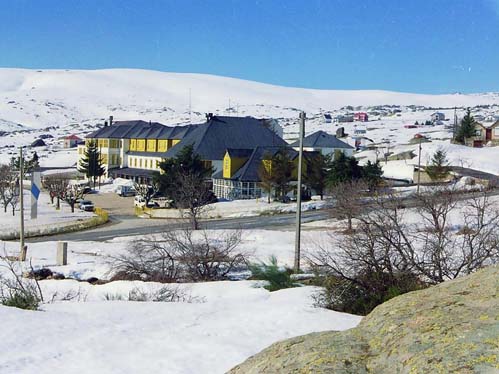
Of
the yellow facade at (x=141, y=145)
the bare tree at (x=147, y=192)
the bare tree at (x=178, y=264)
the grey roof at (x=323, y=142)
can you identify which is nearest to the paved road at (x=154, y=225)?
the bare tree at (x=147, y=192)

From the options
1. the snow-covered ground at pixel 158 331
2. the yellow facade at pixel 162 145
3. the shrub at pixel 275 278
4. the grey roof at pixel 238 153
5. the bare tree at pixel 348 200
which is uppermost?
the yellow facade at pixel 162 145

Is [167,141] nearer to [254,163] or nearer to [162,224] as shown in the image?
[254,163]

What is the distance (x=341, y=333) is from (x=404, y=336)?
2.12 ft

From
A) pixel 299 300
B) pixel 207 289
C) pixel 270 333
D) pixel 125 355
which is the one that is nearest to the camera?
pixel 125 355

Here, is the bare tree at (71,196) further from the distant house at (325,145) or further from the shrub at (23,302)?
the shrub at (23,302)

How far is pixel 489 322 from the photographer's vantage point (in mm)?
3988

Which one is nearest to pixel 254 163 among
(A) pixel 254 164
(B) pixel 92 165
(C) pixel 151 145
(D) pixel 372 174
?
(A) pixel 254 164

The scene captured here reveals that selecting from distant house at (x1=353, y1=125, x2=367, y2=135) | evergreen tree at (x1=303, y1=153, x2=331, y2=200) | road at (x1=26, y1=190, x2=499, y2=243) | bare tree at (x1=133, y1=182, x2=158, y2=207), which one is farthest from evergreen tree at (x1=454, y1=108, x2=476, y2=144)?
distant house at (x1=353, y1=125, x2=367, y2=135)

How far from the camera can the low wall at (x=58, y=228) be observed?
41.0m

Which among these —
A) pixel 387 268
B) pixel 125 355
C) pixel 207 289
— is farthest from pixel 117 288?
pixel 125 355

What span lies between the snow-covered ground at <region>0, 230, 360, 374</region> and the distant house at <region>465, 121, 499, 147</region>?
2995 inches

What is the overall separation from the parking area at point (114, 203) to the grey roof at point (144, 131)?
10691mm

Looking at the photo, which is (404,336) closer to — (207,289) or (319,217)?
(207,289)

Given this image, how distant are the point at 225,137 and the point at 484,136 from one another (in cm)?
4117
